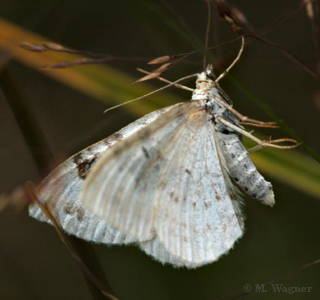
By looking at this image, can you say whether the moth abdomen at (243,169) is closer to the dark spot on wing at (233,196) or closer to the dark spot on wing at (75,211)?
the dark spot on wing at (233,196)

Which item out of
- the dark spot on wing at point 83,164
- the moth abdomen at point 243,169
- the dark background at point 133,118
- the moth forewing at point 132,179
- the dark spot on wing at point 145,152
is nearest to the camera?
the moth forewing at point 132,179

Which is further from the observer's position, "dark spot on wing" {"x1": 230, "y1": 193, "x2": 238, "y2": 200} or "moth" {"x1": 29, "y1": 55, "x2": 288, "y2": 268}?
"dark spot on wing" {"x1": 230, "y1": 193, "x2": 238, "y2": 200}

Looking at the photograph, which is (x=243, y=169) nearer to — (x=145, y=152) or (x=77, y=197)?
(x=145, y=152)

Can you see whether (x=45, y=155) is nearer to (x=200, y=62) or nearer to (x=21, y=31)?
(x=200, y=62)

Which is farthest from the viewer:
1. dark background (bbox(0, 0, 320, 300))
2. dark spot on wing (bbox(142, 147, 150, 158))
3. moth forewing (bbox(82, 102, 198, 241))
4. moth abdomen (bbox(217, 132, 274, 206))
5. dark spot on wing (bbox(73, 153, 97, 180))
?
dark background (bbox(0, 0, 320, 300))

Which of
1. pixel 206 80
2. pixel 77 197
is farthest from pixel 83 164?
pixel 206 80

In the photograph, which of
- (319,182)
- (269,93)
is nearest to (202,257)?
(319,182)

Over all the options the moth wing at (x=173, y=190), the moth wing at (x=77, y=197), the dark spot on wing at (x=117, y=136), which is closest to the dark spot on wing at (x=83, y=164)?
the moth wing at (x=77, y=197)

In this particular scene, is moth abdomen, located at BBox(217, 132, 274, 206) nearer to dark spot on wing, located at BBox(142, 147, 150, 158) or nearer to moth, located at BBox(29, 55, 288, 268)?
moth, located at BBox(29, 55, 288, 268)

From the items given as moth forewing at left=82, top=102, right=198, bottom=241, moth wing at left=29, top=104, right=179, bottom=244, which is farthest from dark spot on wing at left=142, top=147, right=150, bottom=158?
moth wing at left=29, top=104, right=179, bottom=244
